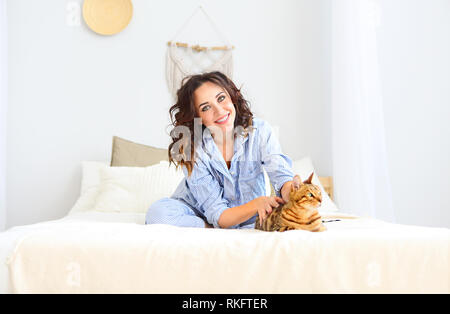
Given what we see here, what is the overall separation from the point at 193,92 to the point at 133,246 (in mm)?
786

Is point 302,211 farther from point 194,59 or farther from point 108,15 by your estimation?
point 108,15

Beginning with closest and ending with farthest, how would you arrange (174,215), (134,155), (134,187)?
(174,215) < (134,187) < (134,155)

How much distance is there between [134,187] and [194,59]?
1.06m

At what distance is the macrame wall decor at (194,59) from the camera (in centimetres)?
277

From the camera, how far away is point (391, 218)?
6.95ft

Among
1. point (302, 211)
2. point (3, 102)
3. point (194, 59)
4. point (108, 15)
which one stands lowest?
point (302, 211)

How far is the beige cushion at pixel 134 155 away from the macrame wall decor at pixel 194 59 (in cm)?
48

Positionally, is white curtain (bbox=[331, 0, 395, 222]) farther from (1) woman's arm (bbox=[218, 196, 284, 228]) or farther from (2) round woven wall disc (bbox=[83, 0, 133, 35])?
(2) round woven wall disc (bbox=[83, 0, 133, 35])

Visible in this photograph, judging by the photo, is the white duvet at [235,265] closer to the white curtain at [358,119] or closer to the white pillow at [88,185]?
the white curtain at [358,119]

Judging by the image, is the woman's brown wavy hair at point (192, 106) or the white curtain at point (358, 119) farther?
the white curtain at point (358, 119)

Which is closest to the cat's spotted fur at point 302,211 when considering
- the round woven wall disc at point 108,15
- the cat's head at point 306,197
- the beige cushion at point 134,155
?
the cat's head at point 306,197

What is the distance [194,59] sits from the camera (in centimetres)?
280

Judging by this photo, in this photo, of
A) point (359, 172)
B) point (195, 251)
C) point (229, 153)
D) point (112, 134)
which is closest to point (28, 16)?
point (112, 134)

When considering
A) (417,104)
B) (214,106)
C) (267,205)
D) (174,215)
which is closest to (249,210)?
(267,205)
